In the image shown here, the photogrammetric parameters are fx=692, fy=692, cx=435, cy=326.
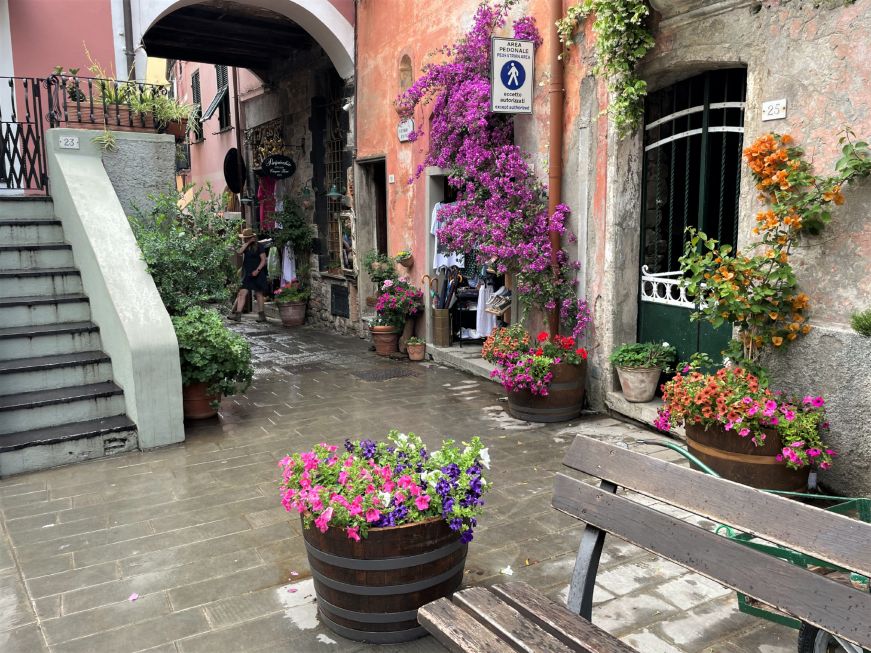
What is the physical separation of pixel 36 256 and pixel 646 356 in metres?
5.81

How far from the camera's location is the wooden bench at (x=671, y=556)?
6.20 ft

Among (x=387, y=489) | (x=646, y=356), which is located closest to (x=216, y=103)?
(x=646, y=356)

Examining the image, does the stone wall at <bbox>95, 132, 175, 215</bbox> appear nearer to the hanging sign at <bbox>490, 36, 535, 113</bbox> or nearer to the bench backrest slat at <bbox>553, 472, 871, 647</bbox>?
the hanging sign at <bbox>490, 36, 535, 113</bbox>

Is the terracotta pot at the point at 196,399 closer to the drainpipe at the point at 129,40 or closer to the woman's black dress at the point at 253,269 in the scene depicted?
the drainpipe at the point at 129,40

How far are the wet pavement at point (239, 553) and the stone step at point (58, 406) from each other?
510 millimetres

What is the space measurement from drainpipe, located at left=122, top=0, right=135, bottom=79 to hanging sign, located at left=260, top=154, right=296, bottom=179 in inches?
162

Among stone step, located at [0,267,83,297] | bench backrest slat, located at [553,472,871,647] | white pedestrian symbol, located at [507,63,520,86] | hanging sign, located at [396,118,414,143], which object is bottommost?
bench backrest slat, located at [553,472,871,647]

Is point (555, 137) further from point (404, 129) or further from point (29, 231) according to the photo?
point (29, 231)

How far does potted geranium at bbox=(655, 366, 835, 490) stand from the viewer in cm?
408

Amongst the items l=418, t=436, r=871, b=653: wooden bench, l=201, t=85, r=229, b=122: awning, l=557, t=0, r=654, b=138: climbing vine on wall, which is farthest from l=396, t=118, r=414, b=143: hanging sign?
l=201, t=85, r=229, b=122: awning

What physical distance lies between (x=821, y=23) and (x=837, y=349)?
2014 millimetres

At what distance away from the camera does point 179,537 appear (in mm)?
4062

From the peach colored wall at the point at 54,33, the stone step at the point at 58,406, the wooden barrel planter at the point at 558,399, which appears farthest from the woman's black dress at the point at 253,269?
the wooden barrel planter at the point at 558,399

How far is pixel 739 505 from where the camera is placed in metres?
2.18
